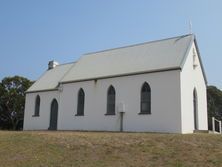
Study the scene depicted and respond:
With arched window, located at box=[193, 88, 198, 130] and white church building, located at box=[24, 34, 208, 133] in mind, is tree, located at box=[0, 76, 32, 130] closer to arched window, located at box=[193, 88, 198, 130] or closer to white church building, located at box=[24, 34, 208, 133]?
white church building, located at box=[24, 34, 208, 133]

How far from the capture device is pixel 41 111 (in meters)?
33.9

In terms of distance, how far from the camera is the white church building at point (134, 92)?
24.0m

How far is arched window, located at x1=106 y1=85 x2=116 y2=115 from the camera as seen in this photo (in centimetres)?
2725

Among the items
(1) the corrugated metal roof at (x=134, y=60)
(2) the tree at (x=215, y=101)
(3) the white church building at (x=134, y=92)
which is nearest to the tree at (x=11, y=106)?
(3) the white church building at (x=134, y=92)

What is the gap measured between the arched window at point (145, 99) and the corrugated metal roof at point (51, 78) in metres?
11.7

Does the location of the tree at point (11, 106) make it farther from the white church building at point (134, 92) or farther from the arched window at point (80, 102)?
the arched window at point (80, 102)

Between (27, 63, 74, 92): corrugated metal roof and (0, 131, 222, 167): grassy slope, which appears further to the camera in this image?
(27, 63, 74, 92): corrugated metal roof

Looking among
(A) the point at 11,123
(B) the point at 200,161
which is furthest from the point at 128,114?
(A) the point at 11,123

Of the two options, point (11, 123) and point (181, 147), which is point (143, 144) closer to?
point (181, 147)

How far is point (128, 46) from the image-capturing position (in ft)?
103

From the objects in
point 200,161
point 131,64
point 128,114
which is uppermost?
point 131,64

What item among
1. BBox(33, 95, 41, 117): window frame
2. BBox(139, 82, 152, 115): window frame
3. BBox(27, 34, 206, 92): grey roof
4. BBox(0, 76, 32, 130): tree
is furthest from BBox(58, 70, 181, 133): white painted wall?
BBox(0, 76, 32, 130): tree

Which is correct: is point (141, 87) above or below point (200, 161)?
above

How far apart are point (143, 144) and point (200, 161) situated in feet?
12.4
